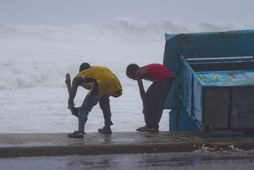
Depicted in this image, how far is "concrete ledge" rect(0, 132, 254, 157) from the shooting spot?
21.1 feet

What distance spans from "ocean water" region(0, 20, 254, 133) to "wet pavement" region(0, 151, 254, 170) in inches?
203

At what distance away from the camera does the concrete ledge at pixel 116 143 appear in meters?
6.44

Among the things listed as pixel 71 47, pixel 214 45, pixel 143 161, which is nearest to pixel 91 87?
pixel 143 161

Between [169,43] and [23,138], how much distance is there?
101 inches

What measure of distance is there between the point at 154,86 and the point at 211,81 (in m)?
0.87

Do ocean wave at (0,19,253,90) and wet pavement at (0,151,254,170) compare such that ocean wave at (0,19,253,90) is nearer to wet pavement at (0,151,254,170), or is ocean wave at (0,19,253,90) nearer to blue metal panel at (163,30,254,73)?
blue metal panel at (163,30,254,73)

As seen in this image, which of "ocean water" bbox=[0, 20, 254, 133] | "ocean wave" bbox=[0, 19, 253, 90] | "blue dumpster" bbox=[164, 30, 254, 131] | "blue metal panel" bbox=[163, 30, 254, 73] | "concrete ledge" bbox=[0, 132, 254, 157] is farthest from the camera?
"ocean wave" bbox=[0, 19, 253, 90]

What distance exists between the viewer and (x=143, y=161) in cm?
596

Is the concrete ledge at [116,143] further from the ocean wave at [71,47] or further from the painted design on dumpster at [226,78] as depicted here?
the ocean wave at [71,47]

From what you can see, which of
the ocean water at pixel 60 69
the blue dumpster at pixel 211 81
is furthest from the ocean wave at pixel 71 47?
the blue dumpster at pixel 211 81

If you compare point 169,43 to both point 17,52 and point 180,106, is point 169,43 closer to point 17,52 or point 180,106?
point 180,106

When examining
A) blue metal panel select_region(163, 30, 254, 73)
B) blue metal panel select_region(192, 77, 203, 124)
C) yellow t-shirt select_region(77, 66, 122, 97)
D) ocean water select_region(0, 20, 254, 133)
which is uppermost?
blue metal panel select_region(163, 30, 254, 73)

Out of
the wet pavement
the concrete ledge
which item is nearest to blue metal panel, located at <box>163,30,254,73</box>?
the concrete ledge

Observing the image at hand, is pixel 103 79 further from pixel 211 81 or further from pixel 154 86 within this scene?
pixel 211 81
